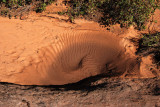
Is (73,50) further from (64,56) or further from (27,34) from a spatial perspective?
(27,34)

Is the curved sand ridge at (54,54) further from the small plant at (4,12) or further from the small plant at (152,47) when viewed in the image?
the small plant at (152,47)

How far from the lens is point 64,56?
3.88 meters

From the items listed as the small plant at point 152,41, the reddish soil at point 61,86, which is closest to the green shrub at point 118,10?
the reddish soil at point 61,86

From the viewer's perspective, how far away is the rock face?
6.76ft

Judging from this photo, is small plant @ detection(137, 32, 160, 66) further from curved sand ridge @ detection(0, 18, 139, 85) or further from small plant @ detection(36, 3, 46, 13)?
small plant @ detection(36, 3, 46, 13)

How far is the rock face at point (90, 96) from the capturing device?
2.06m

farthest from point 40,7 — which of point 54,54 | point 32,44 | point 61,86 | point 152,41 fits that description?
point 152,41

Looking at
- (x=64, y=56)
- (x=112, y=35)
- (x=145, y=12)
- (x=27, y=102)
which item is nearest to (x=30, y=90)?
(x=27, y=102)

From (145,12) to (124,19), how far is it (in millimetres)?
544

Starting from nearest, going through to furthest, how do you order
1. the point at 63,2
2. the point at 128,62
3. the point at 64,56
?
the point at 128,62 < the point at 64,56 < the point at 63,2

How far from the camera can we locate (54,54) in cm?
388

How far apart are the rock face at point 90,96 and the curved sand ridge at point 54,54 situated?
742 millimetres

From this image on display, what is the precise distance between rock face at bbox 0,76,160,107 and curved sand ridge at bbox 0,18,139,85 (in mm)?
742

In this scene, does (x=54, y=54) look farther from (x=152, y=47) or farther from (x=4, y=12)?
(x=152, y=47)
